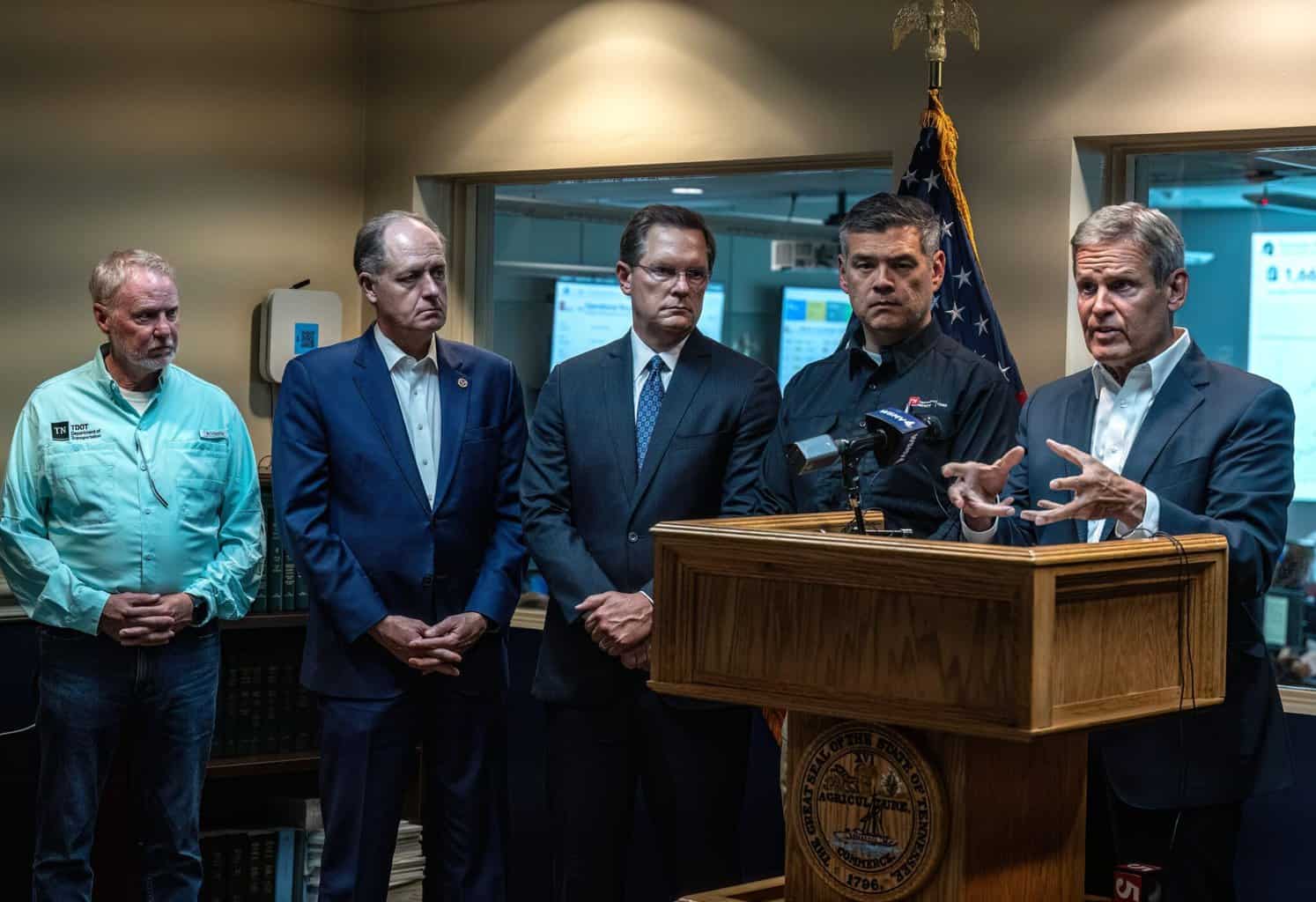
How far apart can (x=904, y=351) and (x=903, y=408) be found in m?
0.12

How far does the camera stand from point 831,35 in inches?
165

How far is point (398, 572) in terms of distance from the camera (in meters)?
3.52

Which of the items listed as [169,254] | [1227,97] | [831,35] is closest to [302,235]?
[169,254]

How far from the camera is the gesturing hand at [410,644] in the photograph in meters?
3.45

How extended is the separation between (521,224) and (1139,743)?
3.09 meters

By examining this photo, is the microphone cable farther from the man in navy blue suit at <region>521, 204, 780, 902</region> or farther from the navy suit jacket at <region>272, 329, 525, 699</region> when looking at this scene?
the navy suit jacket at <region>272, 329, 525, 699</region>

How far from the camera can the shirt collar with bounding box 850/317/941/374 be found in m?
3.09

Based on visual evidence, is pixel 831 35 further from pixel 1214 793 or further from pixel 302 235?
pixel 1214 793

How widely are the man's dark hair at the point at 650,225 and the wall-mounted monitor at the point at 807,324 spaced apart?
516cm

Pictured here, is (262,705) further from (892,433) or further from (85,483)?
(892,433)

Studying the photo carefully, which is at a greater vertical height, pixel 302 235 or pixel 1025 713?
pixel 302 235

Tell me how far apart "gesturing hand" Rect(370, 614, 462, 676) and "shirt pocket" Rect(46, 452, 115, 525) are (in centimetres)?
72

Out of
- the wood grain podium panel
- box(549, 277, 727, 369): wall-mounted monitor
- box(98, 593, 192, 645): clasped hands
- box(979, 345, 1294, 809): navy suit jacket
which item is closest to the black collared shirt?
box(979, 345, 1294, 809): navy suit jacket

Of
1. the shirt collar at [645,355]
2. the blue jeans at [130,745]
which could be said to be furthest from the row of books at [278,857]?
the shirt collar at [645,355]
